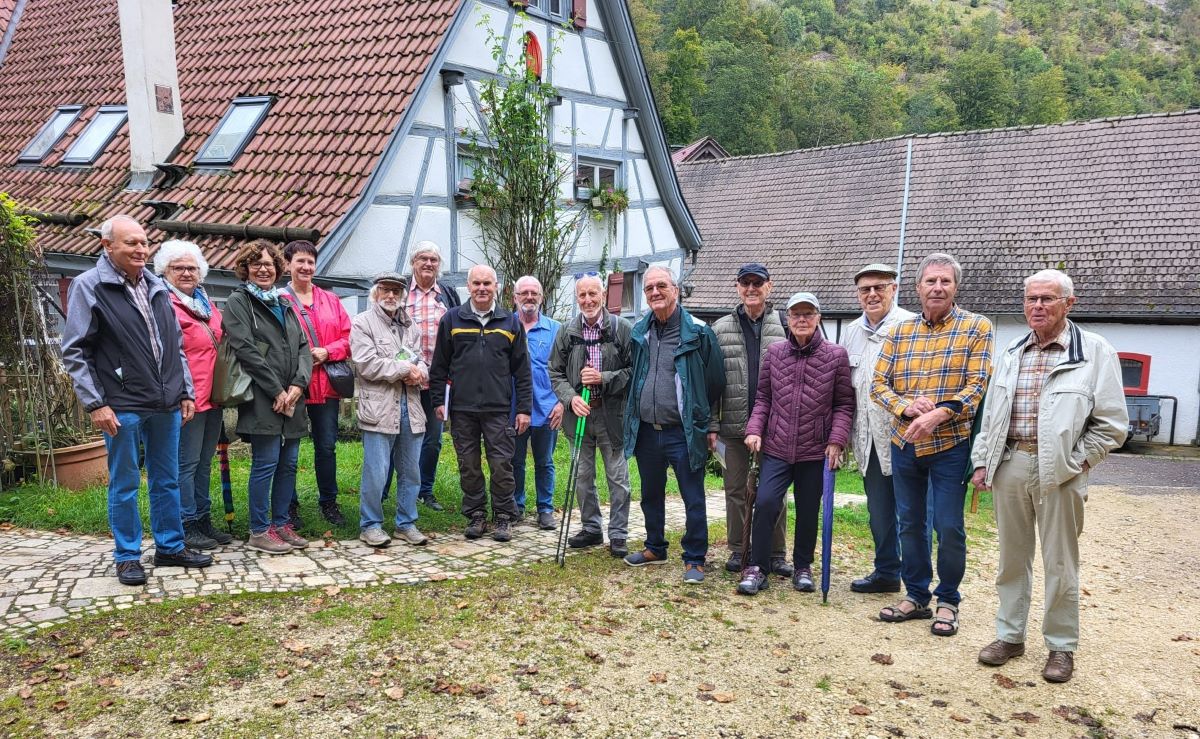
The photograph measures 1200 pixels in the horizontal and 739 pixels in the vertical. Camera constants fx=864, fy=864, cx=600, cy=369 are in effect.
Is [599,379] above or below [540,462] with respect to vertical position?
above

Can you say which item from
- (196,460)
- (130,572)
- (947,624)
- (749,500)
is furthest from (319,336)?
(947,624)

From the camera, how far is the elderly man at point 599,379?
5633mm

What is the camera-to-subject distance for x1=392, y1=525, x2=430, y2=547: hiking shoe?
5879 millimetres

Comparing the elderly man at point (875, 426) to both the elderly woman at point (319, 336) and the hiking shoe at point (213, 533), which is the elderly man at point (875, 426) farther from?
the hiking shoe at point (213, 533)

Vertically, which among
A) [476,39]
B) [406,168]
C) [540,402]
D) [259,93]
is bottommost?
[540,402]

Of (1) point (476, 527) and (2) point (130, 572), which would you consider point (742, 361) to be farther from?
(2) point (130, 572)

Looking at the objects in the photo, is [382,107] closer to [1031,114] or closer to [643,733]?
[643,733]

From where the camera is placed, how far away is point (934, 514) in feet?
15.3

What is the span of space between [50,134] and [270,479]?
968 centimetres

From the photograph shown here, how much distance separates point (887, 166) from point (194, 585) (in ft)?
69.2

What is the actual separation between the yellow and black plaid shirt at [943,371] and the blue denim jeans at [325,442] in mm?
3544

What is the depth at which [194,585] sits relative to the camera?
4812mm

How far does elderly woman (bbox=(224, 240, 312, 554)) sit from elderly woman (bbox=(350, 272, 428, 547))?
1.25 feet

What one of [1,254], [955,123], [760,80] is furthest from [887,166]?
[955,123]
